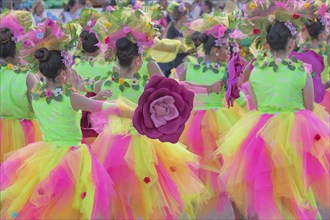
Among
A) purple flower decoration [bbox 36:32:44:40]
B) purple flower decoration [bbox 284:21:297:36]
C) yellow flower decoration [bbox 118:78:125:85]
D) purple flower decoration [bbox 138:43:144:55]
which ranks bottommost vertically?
yellow flower decoration [bbox 118:78:125:85]

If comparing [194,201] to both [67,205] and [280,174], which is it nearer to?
[280,174]

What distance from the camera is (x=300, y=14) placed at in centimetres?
518

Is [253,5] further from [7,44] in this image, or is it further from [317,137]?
[7,44]

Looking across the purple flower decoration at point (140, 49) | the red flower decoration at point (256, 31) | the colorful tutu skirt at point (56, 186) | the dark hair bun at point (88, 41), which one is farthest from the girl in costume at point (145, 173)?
the dark hair bun at point (88, 41)

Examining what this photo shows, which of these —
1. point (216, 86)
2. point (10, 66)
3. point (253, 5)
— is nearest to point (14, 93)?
point (10, 66)

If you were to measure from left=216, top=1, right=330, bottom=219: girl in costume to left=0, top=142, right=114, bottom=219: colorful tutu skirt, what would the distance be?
1.06 meters

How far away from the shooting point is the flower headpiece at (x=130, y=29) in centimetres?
540

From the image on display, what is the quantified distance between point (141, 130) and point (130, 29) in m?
1.43

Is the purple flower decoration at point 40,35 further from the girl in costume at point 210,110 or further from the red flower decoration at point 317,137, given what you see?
the red flower decoration at point 317,137

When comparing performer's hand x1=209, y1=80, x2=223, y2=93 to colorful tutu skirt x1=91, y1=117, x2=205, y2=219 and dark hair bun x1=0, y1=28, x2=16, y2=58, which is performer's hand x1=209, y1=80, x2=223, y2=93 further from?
dark hair bun x1=0, y1=28, x2=16, y2=58

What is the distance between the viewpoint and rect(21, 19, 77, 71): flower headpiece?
4.83m

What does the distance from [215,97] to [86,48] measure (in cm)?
177

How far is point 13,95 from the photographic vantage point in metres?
5.71

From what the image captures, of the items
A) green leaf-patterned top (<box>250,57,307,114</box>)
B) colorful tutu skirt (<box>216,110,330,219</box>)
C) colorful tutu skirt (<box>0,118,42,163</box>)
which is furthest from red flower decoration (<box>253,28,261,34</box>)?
colorful tutu skirt (<box>0,118,42,163</box>)
